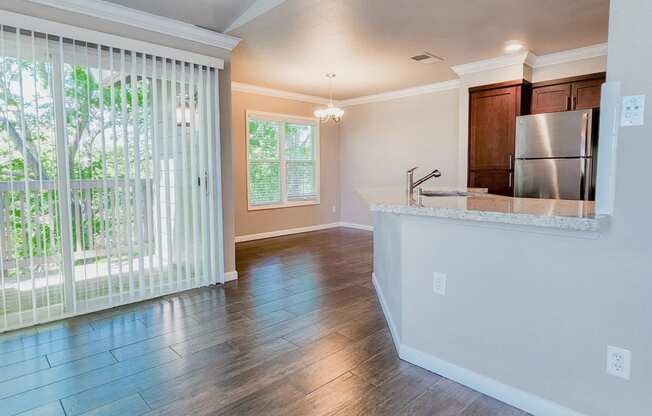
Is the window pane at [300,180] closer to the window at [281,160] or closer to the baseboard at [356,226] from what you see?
the window at [281,160]

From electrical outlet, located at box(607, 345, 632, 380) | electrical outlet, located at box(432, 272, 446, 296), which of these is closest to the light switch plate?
electrical outlet, located at box(607, 345, 632, 380)

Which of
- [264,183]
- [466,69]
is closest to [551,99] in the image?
[466,69]

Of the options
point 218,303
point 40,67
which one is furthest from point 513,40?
point 40,67

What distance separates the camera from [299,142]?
6.91m

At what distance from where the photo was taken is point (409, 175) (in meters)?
2.77

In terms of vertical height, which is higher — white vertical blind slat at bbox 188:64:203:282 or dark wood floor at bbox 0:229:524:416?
white vertical blind slat at bbox 188:64:203:282

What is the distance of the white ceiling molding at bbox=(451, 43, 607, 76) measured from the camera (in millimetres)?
4094

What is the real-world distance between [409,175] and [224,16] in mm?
2229

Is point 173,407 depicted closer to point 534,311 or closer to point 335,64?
point 534,311

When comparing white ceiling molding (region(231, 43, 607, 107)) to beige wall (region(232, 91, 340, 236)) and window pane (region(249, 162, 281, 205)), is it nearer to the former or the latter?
beige wall (region(232, 91, 340, 236))

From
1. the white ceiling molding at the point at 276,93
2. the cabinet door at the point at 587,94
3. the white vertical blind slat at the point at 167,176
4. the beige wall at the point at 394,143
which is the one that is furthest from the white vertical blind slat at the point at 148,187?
the cabinet door at the point at 587,94

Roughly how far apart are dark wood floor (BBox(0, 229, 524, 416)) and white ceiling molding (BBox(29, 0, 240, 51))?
2472 millimetres

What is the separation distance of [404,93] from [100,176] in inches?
191

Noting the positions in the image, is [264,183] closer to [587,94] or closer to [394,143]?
[394,143]
